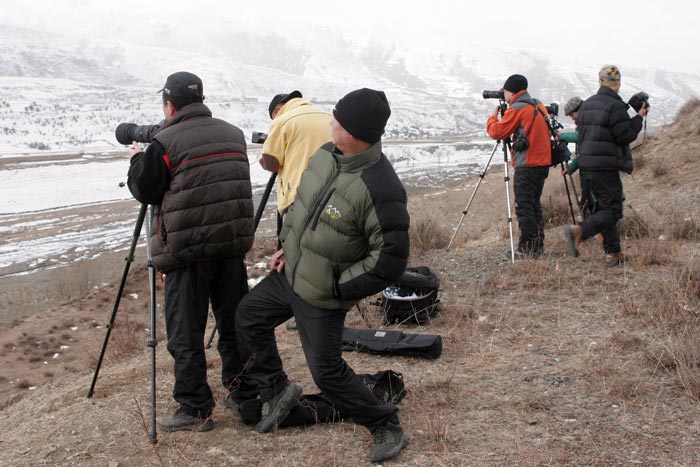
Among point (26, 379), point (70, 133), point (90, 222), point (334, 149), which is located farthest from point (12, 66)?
point (334, 149)

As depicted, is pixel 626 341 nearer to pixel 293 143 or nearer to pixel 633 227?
pixel 293 143

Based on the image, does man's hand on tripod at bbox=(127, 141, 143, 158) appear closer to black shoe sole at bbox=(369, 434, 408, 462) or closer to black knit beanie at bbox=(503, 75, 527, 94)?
black shoe sole at bbox=(369, 434, 408, 462)

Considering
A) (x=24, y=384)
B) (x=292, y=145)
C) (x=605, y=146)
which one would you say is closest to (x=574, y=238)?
(x=605, y=146)

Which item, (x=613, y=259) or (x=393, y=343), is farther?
(x=613, y=259)

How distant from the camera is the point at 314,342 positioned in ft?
10.6

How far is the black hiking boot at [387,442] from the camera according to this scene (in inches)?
127

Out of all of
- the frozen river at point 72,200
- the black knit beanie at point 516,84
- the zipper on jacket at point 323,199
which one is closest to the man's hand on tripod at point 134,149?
the zipper on jacket at point 323,199

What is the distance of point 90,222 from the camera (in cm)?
2212

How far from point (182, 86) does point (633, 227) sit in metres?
6.20

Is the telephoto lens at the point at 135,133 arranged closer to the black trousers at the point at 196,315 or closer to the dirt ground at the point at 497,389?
the black trousers at the point at 196,315

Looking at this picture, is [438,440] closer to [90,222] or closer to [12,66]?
[90,222]

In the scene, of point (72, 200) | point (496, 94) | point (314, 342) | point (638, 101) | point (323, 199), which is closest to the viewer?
point (323, 199)

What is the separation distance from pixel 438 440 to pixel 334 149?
5.19ft

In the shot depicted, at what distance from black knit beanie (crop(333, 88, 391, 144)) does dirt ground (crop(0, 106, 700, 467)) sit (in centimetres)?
159
